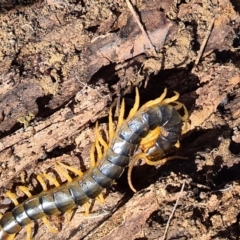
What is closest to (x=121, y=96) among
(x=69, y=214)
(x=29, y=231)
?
(x=69, y=214)

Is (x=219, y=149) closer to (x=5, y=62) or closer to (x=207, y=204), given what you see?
(x=207, y=204)

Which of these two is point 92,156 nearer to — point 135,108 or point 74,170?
point 74,170

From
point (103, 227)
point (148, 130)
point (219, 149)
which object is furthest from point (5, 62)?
point (219, 149)

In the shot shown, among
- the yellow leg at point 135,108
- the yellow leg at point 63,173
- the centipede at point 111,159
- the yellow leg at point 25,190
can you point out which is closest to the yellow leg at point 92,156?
the centipede at point 111,159

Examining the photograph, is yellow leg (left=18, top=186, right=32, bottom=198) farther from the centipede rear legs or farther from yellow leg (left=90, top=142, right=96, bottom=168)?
the centipede rear legs

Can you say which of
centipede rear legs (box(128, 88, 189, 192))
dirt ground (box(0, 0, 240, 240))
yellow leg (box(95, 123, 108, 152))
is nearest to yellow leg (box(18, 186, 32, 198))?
dirt ground (box(0, 0, 240, 240))
